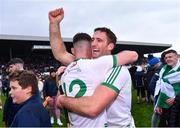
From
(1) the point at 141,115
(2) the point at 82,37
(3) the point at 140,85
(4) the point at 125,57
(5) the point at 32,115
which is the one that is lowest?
(1) the point at 141,115

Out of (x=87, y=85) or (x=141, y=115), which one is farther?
(x=141, y=115)

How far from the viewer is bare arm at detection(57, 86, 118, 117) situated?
292 cm

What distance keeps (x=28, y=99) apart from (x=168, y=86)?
346 cm

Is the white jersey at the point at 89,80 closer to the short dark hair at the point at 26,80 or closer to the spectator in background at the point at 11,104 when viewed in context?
the short dark hair at the point at 26,80

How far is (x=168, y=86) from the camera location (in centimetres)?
679

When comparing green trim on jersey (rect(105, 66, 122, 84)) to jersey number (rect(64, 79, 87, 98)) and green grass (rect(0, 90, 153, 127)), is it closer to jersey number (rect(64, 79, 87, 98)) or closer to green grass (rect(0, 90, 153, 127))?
jersey number (rect(64, 79, 87, 98))

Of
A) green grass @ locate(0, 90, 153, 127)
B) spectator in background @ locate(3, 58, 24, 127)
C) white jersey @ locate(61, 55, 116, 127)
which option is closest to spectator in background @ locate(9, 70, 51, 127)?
white jersey @ locate(61, 55, 116, 127)

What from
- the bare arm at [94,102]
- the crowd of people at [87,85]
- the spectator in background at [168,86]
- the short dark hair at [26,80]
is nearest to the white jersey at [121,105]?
the crowd of people at [87,85]

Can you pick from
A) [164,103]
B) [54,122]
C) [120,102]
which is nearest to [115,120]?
[120,102]

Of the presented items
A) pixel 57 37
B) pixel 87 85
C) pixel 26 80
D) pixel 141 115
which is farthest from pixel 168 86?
pixel 141 115

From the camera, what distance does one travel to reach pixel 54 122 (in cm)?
1212

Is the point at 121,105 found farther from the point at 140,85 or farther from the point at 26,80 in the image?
the point at 140,85

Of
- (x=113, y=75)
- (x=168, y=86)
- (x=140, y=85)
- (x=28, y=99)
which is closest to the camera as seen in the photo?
(x=113, y=75)

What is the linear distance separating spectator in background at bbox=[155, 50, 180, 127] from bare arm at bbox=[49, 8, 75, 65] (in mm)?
3043
